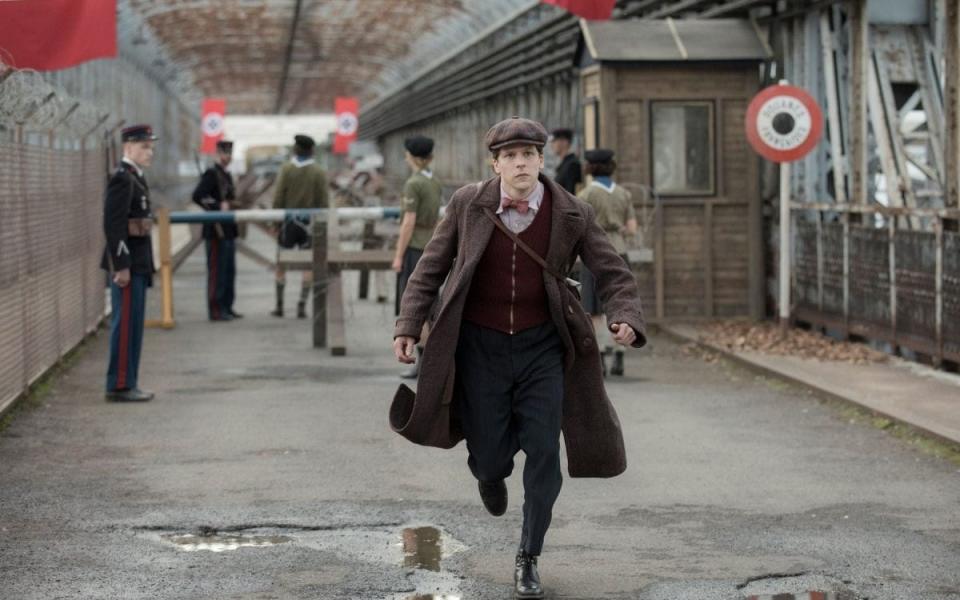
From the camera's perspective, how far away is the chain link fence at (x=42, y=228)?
1135 centimetres

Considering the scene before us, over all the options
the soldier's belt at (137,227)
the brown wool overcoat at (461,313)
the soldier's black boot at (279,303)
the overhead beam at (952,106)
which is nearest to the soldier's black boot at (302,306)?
the soldier's black boot at (279,303)

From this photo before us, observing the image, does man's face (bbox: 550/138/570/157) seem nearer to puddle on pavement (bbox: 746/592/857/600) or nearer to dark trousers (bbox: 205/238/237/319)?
dark trousers (bbox: 205/238/237/319)

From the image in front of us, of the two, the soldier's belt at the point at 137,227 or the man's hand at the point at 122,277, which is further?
the soldier's belt at the point at 137,227

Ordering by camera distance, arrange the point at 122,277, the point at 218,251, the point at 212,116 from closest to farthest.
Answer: the point at 122,277 < the point at 218,251 < the point at 212,116

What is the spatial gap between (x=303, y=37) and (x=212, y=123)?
2841mm

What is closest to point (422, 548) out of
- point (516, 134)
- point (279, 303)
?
point (516, 134)

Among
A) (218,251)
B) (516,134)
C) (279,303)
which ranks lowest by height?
(279,303)

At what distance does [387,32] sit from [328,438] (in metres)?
31.0

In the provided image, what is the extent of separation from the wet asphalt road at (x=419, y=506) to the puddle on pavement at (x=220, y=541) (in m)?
0.02

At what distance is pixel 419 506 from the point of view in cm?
805

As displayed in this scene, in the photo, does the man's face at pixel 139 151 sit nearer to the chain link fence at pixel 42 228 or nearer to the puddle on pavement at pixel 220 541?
the chain link fence at pixel 42 228

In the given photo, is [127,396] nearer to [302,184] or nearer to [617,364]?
[617,364]

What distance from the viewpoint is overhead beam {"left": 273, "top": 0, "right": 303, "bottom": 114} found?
37531 mm

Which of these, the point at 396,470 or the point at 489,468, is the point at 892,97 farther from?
the point at 489,468
